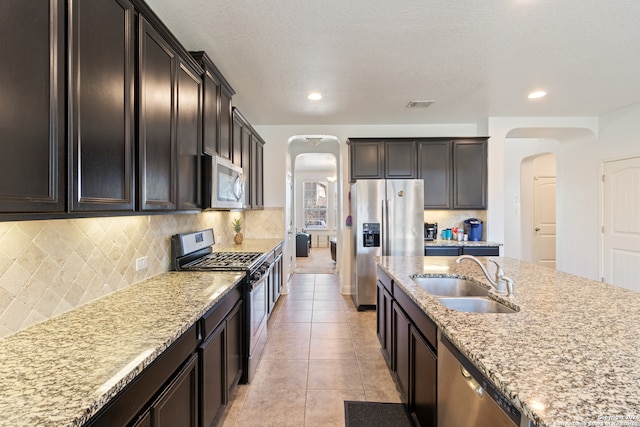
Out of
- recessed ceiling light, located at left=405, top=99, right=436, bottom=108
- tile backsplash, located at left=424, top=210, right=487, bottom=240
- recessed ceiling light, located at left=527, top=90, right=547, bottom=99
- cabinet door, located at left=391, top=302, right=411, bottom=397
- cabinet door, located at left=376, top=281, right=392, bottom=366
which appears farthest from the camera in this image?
tile backsplash, located at left=424, top=210, right=487, bottom=240

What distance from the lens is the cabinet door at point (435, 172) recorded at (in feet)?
14.7

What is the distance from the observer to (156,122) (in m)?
1.65

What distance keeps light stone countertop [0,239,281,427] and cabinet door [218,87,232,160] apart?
1.43 m

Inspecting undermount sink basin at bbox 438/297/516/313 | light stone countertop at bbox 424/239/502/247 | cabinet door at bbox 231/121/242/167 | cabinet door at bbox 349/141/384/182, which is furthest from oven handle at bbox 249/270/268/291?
light stone countertop at bbox 424/239/502/247

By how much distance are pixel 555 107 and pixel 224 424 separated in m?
4.99

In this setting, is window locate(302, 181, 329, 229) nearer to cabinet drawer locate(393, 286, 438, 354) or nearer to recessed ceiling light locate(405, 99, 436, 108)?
recessed ceiling light locate(405, 99, 436, 108)

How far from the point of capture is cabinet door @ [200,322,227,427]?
1557mm

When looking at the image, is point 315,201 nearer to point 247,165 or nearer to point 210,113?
point 247,165

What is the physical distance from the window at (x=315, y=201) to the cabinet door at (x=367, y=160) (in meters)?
5.96

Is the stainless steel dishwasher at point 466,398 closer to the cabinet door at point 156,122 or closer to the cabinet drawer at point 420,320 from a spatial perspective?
the cabinet drawer at point 420,320

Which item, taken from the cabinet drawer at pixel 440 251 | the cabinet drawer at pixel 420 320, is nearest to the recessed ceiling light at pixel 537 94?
the cabinet drawer at pixel 440 251

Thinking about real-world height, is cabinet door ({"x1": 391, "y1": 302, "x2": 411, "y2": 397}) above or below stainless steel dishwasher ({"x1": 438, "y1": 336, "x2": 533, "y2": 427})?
below

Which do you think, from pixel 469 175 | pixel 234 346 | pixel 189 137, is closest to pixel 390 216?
pixel 469 175

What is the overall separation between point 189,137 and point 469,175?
12.7 ft
